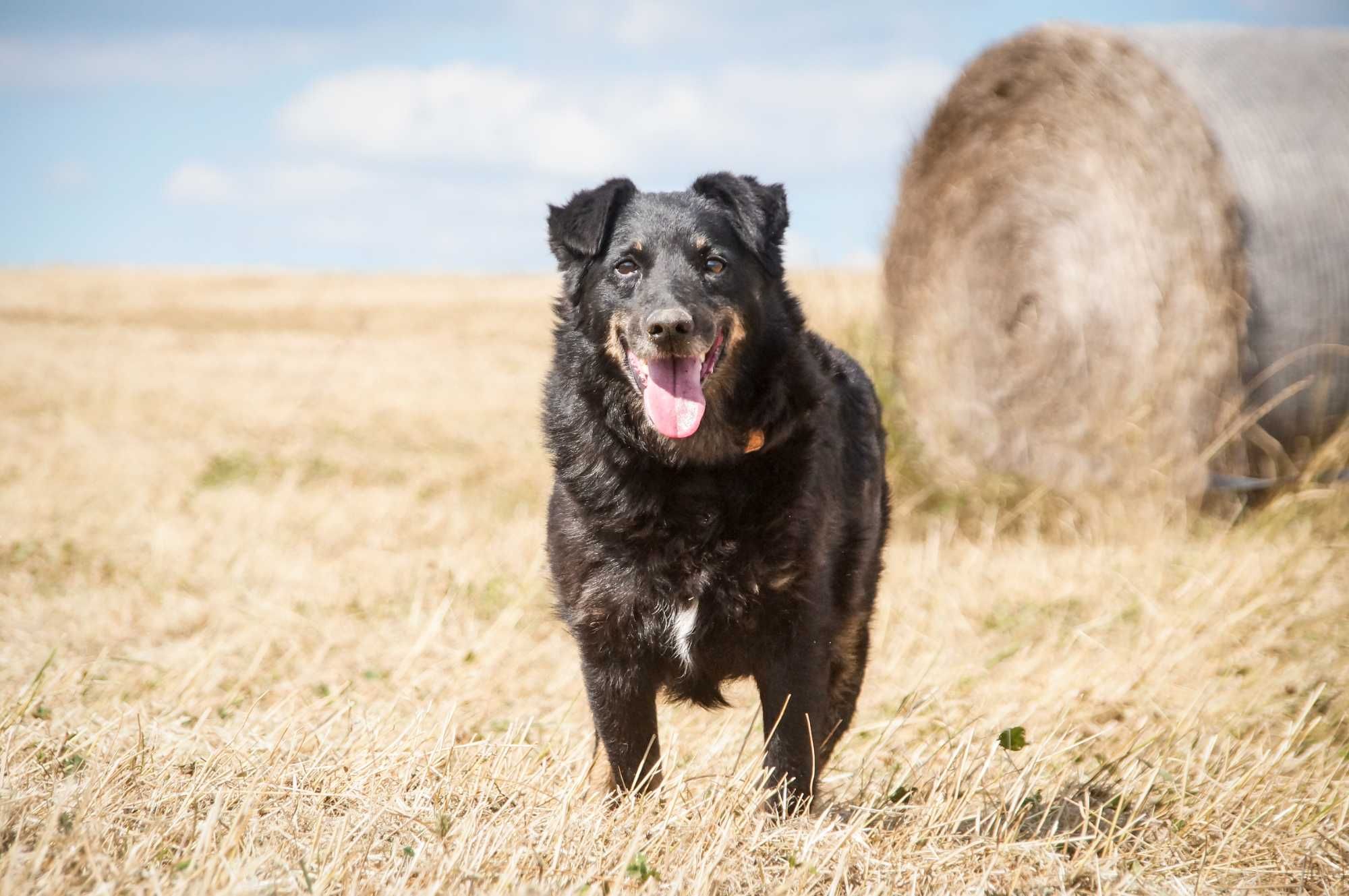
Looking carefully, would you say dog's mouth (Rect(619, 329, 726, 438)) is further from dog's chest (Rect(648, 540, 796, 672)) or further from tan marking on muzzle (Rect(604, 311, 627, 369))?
dog's chest (Rect(648, 540, 796, 672))

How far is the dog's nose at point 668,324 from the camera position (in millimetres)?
A: 2988

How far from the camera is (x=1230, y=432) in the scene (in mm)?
5848

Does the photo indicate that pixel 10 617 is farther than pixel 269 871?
Yes

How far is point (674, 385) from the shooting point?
123 inches

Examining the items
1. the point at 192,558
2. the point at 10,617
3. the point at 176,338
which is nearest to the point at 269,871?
the point at 10,617

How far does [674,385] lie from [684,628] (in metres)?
0.70

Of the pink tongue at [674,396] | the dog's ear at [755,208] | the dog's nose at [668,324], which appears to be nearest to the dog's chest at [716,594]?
the pink tongue at [674,396]

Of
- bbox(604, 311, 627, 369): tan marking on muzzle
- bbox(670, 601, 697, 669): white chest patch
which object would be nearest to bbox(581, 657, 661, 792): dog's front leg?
bbox(670, 601, 697, 669): white chest patch

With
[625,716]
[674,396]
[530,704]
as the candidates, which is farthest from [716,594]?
[530,704]

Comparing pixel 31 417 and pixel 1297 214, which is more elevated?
pixel 1297 214

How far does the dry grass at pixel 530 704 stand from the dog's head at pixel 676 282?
113 cm

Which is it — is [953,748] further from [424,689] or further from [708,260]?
[424,689]

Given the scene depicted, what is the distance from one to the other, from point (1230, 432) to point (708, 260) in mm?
3877

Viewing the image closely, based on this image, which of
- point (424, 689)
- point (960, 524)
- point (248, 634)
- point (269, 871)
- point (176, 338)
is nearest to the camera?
point (269, 871)
